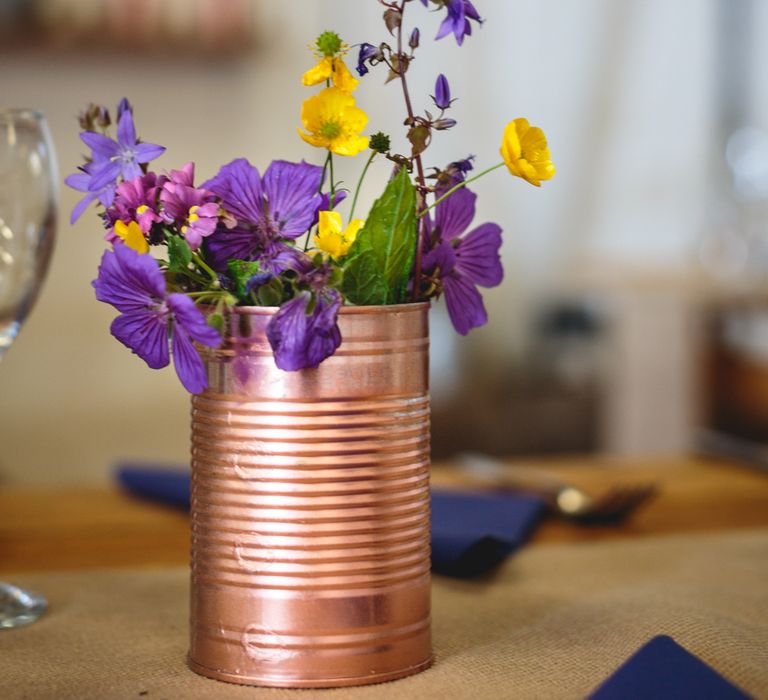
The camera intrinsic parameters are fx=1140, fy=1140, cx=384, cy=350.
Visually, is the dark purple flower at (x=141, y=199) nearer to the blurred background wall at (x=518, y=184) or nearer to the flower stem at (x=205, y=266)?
the flower stem at (x=205, y=266)

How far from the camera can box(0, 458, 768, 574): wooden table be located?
84 cm

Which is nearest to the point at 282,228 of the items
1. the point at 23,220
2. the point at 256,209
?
the point at 256,209

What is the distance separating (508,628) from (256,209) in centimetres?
28

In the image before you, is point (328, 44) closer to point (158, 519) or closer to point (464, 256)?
point (464, 256)

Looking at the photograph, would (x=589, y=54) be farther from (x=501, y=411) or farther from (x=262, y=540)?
(x=262, y=540)

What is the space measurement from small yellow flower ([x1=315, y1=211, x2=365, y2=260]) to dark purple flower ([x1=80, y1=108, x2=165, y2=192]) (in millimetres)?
87

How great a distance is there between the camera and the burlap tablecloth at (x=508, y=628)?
530mm

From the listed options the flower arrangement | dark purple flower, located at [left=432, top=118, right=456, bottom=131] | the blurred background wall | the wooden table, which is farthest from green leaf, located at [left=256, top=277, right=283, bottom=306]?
the blurred background wall

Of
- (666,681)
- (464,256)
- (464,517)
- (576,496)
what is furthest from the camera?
(576,496)

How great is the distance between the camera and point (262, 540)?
20.5 inches

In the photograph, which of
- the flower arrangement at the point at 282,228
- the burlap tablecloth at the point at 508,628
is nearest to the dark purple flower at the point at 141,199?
the flower arrangement at the point at 282,228

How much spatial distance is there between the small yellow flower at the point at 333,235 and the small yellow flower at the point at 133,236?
8cm

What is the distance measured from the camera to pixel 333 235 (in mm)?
514

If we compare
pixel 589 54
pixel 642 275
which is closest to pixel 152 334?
pixel 642 275
